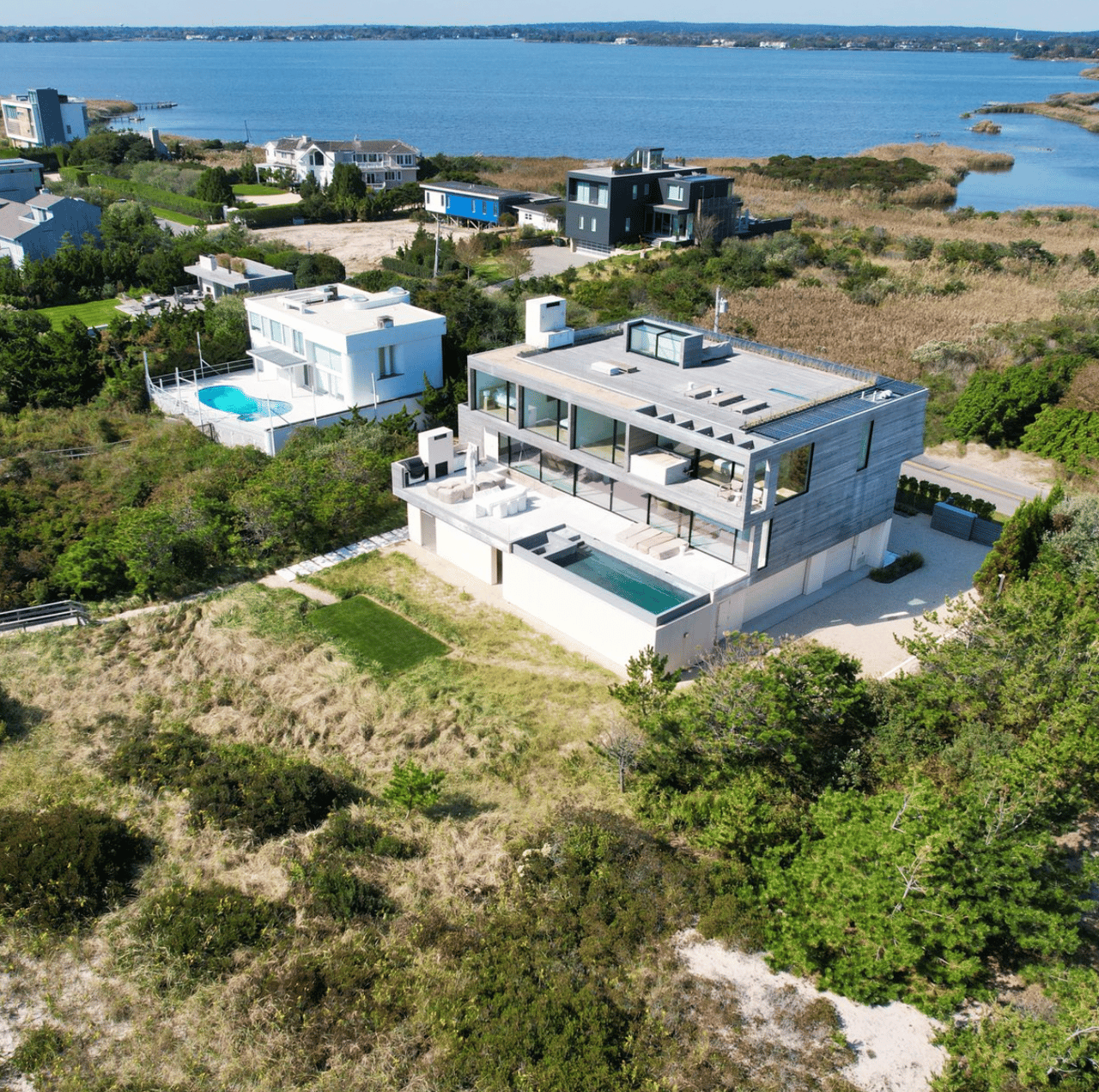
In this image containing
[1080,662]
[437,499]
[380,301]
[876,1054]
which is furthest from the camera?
[380,301]

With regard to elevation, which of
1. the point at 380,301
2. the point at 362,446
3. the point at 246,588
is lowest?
the point at 246,588

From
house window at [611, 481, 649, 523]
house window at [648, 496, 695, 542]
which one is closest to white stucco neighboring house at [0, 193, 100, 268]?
house window at [611, 481, 649, 523]

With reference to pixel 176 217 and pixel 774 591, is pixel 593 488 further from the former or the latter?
pixel 176 217

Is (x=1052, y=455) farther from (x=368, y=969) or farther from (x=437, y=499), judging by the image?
(x=368, y=969)

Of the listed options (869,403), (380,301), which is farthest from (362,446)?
(869,403)

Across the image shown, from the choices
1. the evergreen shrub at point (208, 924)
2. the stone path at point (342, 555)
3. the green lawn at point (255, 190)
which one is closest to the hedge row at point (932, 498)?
the stone path at point (342, 555)

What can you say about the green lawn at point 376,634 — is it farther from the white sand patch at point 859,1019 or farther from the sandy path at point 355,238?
Result: the sandy path at point 355,238

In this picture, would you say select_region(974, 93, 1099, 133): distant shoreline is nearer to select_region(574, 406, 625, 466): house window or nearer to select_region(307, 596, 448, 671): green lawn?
select_region(574, 406, 625, 466): house window
